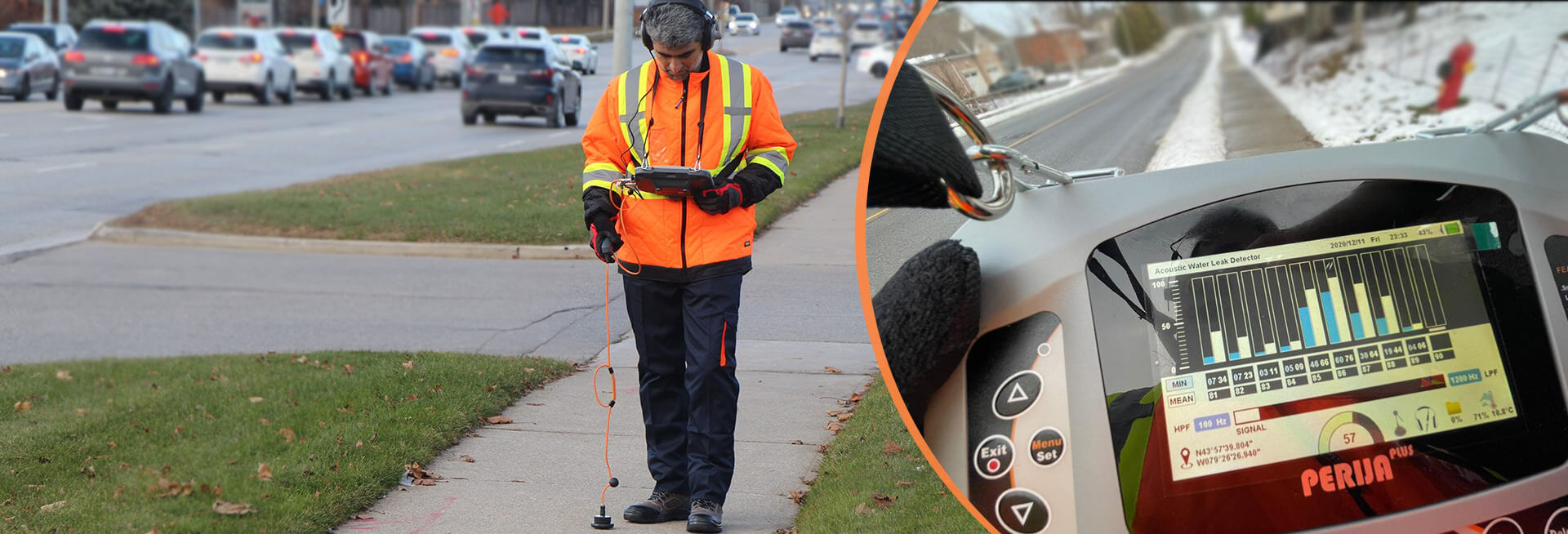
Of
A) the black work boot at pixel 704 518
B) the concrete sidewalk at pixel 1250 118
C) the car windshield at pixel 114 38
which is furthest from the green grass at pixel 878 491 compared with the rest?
the car windshield at pixel 114 38

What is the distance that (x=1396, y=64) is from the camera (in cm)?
162

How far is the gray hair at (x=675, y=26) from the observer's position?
397cm

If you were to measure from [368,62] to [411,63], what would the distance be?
63.0 inches

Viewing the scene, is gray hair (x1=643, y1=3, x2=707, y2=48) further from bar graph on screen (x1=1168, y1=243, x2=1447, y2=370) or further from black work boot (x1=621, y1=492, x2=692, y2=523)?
bar graph on screen (x1=1168, y1=243, x2=1447, y2=370)

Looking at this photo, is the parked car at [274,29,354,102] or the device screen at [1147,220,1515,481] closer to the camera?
the device screen at [1147,220,1515,481]

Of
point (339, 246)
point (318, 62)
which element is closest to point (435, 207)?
point (339, 246)

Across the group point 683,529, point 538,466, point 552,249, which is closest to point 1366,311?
point 683,529

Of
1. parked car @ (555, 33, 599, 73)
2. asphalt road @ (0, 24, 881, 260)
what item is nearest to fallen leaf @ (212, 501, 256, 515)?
asphalt road @ (0, 24, 881, 260)

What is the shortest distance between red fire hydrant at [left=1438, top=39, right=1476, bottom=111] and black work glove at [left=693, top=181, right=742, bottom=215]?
2373mm

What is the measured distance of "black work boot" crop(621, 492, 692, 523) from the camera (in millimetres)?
4484

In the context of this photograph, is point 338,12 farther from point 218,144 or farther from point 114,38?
point 218,144

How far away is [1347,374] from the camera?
2391 millimetres

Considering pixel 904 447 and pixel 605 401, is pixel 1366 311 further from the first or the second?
pixel 605 401

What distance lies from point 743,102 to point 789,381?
8.58 feet
